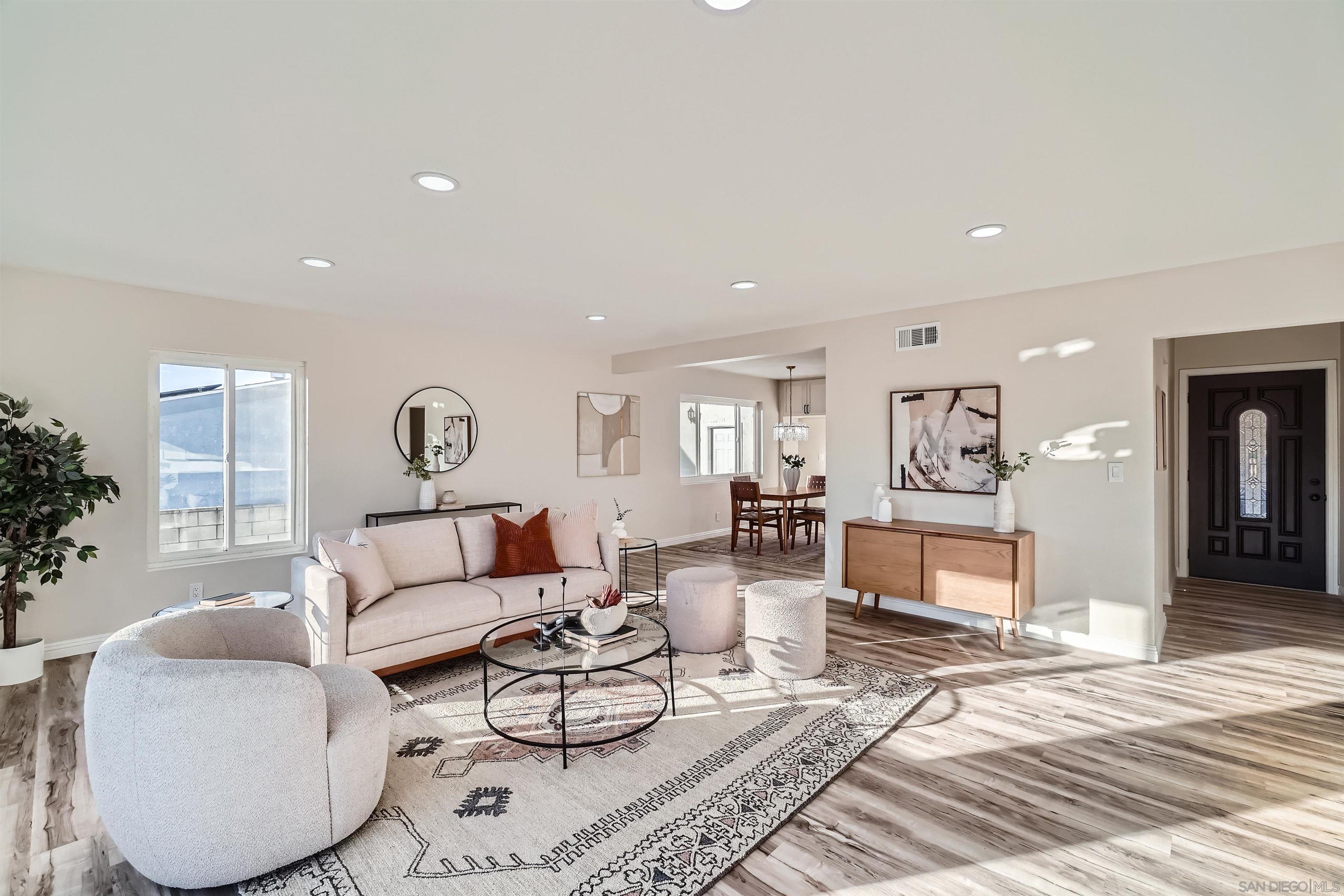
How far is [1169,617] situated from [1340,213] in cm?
309

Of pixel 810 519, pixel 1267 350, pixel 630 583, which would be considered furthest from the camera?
pixel 810 519

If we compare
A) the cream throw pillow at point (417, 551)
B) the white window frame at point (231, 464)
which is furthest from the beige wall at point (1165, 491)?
the white window frame at point (231, 464)

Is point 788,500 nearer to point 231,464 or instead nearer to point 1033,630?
point 1033,630

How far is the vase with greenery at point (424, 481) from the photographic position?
536cm

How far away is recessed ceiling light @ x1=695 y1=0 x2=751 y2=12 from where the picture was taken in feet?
4.72

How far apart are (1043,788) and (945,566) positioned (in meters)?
1.89

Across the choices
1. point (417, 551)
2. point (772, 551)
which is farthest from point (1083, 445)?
point (417, 551)

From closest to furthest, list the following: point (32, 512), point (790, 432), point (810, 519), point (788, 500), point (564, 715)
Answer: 1. point (564, 715)
2. point (32, 512)
3. point (788, 500)
4. point (810, 519)
5. point (790, 432)

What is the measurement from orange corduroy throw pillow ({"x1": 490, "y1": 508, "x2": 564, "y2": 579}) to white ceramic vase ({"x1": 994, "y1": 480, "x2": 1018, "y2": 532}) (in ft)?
9.86

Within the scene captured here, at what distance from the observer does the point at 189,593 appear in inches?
169

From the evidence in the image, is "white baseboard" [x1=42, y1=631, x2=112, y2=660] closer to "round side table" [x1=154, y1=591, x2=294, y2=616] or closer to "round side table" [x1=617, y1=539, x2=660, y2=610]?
"round side table" [x1=154, y1=591, x2=294, y2=616]

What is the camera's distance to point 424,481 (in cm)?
546

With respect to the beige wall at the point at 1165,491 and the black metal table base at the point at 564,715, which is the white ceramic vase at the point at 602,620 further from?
the beige wall at the point at 1165,491

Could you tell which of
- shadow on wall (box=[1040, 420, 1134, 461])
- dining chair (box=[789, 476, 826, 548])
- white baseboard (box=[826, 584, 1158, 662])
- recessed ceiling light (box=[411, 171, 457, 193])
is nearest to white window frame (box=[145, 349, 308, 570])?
recessed ceiling light (box=[411, 171, 457, 193])
